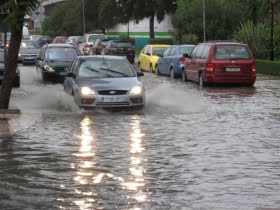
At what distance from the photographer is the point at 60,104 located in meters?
18.2

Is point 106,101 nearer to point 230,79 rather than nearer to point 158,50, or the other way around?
point 230,79

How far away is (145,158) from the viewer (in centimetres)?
1061

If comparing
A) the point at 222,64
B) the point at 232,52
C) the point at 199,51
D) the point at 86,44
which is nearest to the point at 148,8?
the point at 86,44

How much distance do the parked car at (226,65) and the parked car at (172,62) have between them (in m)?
4.22

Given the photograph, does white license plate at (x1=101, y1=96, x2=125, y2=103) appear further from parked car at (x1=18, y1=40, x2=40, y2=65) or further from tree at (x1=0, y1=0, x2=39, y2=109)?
parked car at (x1=18, y1=40, x2=40, y2=65)

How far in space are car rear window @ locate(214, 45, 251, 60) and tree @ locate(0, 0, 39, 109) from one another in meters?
9.59

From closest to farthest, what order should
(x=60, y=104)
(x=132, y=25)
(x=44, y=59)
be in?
(x=60, y=104) → (x=44, y=59) → (x=132, y=25)

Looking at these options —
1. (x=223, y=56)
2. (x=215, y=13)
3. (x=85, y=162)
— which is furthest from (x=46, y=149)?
(x=215, y=13)

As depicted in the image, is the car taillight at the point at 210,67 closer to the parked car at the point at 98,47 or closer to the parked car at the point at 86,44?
the parked car at the point at 98,47

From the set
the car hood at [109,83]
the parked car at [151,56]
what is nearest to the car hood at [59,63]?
the parked car at [151,56]

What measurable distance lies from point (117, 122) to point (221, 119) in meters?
2.27

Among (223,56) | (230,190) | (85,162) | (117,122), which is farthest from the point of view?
(223,56)

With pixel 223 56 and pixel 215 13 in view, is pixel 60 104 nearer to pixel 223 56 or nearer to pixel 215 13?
pixel 223 56

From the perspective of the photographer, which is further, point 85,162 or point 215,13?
point 215,13
